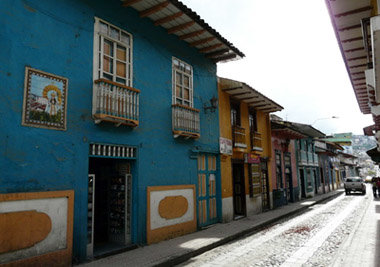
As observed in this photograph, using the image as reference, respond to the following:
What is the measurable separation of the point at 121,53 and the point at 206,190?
6.20 metres

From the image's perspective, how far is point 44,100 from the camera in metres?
5.94

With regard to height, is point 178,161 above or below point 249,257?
above

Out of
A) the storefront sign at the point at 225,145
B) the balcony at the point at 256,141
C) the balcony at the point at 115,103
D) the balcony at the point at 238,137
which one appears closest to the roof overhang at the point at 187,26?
the balcony at the point at 115,103

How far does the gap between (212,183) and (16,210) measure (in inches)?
303

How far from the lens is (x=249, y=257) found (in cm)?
699

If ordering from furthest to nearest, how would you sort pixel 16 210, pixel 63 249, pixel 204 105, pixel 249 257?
pixel 204 105 → pixel 249 257 → pixel 63 249 → pixel 16 210

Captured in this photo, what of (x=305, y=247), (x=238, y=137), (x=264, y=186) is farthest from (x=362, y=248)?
(x=264, y=186)

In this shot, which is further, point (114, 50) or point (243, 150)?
point (243, 150)

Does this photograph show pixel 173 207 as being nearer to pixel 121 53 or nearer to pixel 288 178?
pixel 121 53

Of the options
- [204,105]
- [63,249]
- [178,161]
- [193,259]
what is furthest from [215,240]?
[204,105]

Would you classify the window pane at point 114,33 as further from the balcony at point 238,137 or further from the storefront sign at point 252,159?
the storefront sign at point 252,159

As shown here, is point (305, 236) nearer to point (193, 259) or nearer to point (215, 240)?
point (215, 240)

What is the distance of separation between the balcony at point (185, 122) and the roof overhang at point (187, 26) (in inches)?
107

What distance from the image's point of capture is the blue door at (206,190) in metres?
10.7
